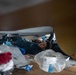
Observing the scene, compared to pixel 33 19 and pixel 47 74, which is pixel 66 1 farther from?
pixel 47 74

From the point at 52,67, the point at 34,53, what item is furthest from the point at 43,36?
the point at 52,67

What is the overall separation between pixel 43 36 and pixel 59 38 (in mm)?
246

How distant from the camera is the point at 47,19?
929 millimetres

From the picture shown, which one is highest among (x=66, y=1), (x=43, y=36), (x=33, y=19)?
(x=66, y=1)

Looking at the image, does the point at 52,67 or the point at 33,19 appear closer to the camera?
the point at 52,67

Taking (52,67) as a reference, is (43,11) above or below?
above

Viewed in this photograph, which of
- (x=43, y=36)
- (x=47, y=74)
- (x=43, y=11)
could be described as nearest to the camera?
(x=47, y=74)

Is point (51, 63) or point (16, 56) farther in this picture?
point (16, 56)

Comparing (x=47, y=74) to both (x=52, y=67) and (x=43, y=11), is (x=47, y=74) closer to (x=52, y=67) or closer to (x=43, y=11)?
(x=52, y=67)

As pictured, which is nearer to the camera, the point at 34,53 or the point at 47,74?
the point at 47,74

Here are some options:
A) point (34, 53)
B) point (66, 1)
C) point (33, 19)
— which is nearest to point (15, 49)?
point (34, 53)

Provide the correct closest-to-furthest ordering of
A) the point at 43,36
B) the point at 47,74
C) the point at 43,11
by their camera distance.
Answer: the point at 47,74 < the point at 43,11 < the point at 43,36

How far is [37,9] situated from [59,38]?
0.22 metres

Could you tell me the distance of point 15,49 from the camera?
3.32ft
